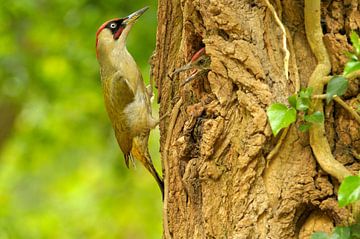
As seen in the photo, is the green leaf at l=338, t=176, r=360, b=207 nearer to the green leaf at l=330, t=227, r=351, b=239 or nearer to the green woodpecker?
the green leaf at l=330, t=227, r=351, b=239

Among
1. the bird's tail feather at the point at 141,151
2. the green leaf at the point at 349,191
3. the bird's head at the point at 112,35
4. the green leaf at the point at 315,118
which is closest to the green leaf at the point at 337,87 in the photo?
the green leaf at the point at 315,118

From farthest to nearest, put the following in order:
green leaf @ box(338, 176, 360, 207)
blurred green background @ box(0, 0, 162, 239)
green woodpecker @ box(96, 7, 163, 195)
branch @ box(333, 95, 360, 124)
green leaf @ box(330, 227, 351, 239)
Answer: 1. blurred green background @ box(0, 0, 162, 239)
2. green woodpecker @ box(96, 7, 163, 195)
3. branch @ box(333, 95, 360, 124)
4. green leaf @ box(330, 227, 351, 239)
5. green leaf @ box(338, 176, 360, 207)

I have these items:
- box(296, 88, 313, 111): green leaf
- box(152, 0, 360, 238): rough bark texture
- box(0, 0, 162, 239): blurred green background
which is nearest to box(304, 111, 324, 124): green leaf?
box(296, 88, 313, 111): green leaf

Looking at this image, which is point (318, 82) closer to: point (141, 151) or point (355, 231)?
point (355, 231)

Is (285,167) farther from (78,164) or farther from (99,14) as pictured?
(78,164)

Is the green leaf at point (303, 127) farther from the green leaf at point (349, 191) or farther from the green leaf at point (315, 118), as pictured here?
the green leaf at point (349, 191)

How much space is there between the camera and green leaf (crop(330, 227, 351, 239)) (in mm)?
2793

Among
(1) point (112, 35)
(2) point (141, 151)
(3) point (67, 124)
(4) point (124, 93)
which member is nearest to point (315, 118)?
(2) point (141, 151)

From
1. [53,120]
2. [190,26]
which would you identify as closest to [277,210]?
[190,26]

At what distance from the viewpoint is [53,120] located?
9.30 meters

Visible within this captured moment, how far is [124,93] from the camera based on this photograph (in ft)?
16.6

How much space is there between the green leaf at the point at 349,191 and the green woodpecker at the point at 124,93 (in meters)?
2.42

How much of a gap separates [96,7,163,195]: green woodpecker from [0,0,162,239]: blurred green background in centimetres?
203

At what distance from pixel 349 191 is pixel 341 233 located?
0.34 m
